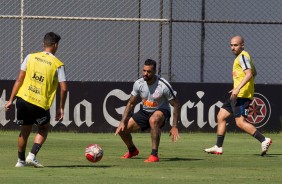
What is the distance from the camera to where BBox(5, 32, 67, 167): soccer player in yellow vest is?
13953mm

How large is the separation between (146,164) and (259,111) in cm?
912

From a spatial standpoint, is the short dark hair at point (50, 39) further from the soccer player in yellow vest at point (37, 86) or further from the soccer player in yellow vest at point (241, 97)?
the soccer player in yellow vest at point (241, 97)

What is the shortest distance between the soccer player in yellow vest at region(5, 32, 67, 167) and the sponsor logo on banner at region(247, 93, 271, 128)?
10053mm

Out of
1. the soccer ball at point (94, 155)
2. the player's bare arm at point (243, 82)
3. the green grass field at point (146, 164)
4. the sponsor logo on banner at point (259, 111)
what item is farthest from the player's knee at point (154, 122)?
the sponsor logo on banner at point (259, 111)

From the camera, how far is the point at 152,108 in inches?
627

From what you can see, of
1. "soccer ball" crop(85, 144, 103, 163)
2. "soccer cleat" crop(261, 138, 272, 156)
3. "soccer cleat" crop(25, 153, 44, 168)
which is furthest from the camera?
"soccer cleat" crop(261, 138, 272, 156)

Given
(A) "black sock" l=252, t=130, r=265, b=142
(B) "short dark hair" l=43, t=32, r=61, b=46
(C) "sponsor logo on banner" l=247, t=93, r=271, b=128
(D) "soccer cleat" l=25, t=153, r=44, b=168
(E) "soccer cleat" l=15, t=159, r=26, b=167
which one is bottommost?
(C) "sponsor logo on banner" l=247, t=93, r=271, b=128

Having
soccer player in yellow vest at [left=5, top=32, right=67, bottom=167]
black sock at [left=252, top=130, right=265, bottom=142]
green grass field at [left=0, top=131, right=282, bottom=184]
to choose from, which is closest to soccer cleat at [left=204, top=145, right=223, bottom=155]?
green grass field at [left=0, top=131, right=282, bottom=184]

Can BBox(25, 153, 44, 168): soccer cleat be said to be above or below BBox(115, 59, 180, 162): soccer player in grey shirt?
below

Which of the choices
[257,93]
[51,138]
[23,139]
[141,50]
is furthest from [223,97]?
[23,139]

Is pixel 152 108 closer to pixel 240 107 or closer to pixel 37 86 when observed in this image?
pixel 240 107

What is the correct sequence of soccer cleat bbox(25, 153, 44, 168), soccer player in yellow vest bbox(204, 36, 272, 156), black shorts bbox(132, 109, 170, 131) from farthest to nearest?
soccer player in yellow vest bbox(204, 36, 272, 156), black shorts bbox(132, 109, 170, 131), soccer cleat bbox(25, 153, 44, 168)

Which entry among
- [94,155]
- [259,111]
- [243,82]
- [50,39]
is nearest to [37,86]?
[50,39]

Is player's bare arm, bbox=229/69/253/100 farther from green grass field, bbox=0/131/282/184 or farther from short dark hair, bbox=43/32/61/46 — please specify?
short dark hair, bbox=43/32/61/46
